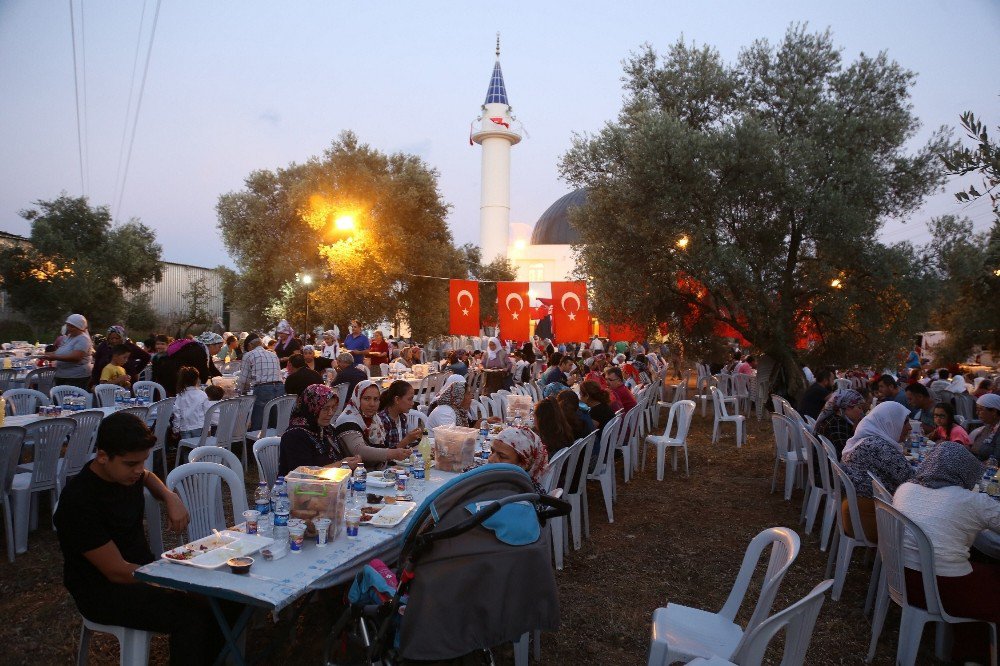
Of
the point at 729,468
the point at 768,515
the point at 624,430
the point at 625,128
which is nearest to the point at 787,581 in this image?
the point at 768,515

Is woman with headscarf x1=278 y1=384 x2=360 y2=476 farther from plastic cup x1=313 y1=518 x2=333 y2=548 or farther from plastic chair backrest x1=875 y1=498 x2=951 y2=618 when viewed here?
plastic chair backrest x1=875 y1=498 x2=951 y2=618

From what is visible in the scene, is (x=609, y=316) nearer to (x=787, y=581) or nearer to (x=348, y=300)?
(x=787, y=581)

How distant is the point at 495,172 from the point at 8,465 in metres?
45.2

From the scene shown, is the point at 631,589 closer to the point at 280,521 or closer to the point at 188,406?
the point at 280,521

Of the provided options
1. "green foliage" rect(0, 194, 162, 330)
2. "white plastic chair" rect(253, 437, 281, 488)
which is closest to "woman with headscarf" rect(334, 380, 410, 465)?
"white plastic chair" rect(253, 437, 281, 488)

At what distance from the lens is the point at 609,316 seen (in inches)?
525

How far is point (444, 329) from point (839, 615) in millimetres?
19716

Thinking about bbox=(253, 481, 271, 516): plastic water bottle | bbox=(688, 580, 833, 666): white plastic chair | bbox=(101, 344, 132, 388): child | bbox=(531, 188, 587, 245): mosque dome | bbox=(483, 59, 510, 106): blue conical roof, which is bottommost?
bbox=(688, 580, 833, 666): white plastic chair

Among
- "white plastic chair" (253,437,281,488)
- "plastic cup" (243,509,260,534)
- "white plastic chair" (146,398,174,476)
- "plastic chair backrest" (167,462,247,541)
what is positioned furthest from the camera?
"white plastic chair" (146,398,174,476)

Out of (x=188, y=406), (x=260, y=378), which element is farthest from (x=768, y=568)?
(x=260, y=378)

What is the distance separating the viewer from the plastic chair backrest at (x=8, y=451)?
4.66 m

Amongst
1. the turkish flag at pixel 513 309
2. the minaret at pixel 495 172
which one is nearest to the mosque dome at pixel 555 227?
the minaret at pixel 495 172

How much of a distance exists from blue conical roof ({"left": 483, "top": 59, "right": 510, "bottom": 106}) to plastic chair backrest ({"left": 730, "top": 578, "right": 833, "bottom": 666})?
49771 millimetres

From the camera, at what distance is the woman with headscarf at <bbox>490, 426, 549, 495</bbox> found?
3.95 meters
